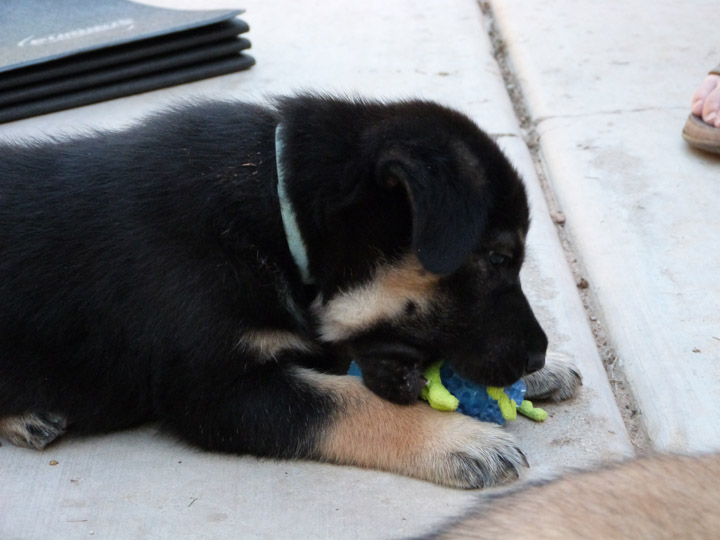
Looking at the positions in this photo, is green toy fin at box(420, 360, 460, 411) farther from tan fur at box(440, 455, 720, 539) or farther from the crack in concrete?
the crack in concrete

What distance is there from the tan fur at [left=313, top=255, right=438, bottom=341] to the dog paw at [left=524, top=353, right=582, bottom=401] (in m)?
0.56

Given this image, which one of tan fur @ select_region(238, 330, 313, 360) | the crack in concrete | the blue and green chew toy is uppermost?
tan fur @ select_region(238, 330, 313, 360)

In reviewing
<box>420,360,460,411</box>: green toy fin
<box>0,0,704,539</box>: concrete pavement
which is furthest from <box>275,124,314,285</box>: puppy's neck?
<box>0,0,704,539</box>: concrete pavement

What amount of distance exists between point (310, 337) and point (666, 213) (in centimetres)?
196

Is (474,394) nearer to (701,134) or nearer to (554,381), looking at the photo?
(554,381)

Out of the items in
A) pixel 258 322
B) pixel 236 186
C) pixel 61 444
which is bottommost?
pixel 61 444

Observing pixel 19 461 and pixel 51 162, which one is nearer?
pixel 19 461

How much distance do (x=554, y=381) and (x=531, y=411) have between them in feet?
0.45

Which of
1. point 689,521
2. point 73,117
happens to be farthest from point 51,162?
point 689,521

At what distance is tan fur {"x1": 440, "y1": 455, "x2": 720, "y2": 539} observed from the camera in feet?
5.30

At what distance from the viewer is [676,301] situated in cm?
390

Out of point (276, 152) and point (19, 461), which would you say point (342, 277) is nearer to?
point (276, 152)

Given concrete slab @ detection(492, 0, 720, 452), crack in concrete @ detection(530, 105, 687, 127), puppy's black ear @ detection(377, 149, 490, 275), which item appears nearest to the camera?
puppy's black ear @ detection(377, 149, 490, 275)

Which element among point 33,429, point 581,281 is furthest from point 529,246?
point 33,429
